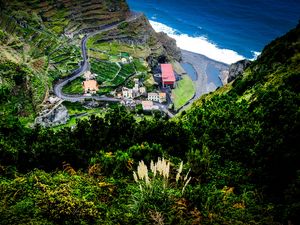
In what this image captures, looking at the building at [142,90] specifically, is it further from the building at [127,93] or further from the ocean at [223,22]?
the ocean at [223,22]

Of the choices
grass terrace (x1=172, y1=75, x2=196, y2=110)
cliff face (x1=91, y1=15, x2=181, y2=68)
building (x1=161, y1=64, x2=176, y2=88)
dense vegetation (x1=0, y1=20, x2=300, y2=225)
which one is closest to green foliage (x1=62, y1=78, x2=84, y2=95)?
building (x1=161, y1=64, x2=176, y2=88)

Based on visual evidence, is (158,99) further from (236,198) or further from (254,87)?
(236,198)

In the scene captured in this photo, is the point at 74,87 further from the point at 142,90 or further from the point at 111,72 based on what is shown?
the point at 142,90

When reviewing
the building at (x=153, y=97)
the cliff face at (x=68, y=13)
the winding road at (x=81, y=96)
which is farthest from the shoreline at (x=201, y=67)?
the cliff face at (x=68, y=13)

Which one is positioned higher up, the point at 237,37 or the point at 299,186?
the point at 237,37

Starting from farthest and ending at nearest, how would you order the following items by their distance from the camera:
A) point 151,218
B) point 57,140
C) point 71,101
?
1. point 71,101
2. point 57,140
3. point 151,218

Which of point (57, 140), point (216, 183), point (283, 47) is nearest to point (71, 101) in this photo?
point (283, 47)

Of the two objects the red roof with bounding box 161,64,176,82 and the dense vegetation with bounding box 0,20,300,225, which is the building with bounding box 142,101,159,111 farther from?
the dense vegetation with bounding box 0,20,300,225

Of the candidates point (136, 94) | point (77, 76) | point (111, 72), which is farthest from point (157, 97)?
point (77, 76)
